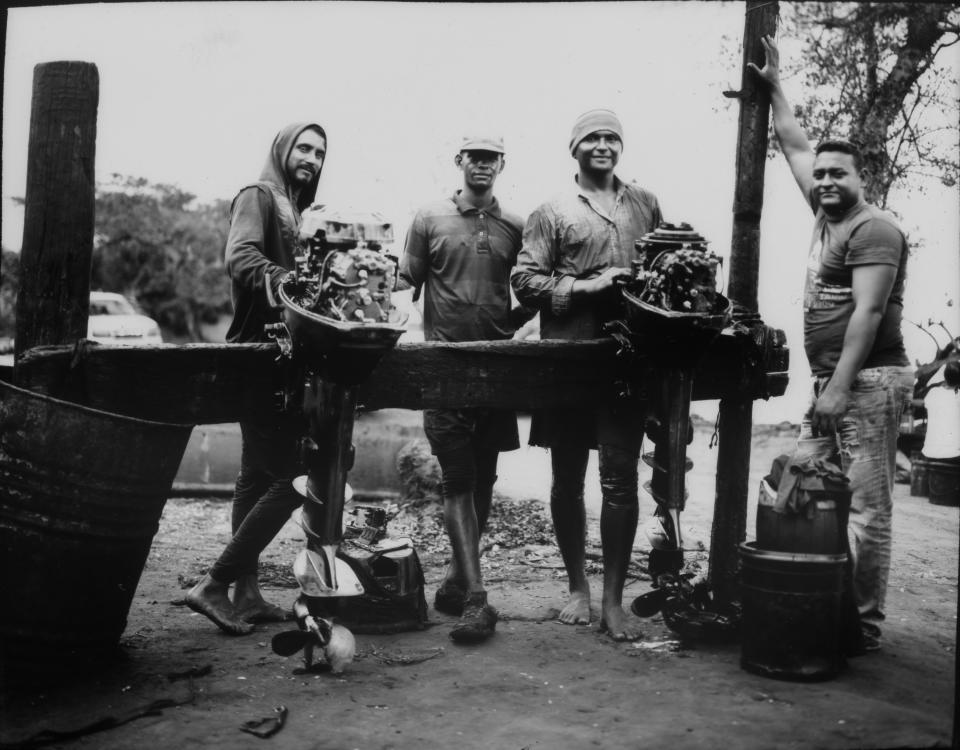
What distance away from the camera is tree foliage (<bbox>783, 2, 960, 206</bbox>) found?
16.3 ft

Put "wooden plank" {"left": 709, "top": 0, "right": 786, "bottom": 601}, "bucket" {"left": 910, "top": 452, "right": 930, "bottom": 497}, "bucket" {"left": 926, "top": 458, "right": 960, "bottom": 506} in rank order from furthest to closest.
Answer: "bucket" {"left": 910, "top": 452, "right": 930, "bottom": 497} → "bucket" {"left": 926, "top": 458, "right": 960, "bottom": 506} → "wooden plank" {"left": 709, "top": 0, "right": 786, "bottom": 601}

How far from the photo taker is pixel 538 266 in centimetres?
446

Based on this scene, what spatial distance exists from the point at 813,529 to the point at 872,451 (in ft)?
1.72

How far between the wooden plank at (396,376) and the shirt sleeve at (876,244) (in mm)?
594

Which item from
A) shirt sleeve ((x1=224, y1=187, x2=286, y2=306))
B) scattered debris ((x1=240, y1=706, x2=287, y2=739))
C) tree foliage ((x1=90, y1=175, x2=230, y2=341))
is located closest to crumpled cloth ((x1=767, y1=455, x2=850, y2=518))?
scattered debris ((x1=240, y1=706, x2=287, y2=739))

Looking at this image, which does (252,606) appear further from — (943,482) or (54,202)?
(943,482)

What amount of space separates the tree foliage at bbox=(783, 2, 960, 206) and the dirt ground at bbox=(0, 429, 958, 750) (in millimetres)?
2473

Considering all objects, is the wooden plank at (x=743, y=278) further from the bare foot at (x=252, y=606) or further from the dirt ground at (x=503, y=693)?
the bare foot at (x=252, y=606)

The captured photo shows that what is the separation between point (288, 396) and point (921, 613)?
10.0 feet

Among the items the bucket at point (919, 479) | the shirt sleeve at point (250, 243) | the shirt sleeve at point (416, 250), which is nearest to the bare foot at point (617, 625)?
the shirt sleeve at point (416, 250)

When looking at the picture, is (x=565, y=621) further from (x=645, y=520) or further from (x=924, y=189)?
(x=924, y=189)

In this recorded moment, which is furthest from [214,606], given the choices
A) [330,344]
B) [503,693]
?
[330,344]

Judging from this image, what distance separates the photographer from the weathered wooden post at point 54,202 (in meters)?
3.85

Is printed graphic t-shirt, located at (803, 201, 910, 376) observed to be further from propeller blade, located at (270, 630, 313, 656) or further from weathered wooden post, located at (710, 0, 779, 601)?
propeller blade, located at (270, 630, 313, 656)
